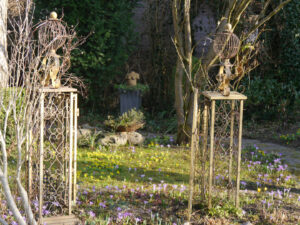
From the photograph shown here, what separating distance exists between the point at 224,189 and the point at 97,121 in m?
5.36

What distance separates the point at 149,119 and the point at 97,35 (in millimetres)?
2386

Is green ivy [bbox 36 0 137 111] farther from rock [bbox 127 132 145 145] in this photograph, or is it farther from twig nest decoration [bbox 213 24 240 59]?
twig nest decoration [bbox 213 24 240 59]

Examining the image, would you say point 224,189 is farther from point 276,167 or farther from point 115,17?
point 115,17

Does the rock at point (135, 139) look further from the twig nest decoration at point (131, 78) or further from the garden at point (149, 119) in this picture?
the twig nest decoration at point (131, 78)

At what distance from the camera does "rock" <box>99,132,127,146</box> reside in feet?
23.7

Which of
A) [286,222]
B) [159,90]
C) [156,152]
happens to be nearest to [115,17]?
[159,90]

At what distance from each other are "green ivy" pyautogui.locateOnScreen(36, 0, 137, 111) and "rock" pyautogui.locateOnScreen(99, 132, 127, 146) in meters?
2.11

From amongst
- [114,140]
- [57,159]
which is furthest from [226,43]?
[114,140]

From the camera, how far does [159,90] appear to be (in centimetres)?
1058

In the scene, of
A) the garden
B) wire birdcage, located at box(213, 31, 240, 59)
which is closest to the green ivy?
the garden

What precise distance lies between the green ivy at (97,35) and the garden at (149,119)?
3cm

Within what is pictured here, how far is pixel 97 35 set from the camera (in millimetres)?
9008

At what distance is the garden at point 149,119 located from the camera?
383cm

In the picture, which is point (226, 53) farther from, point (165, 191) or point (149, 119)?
point (149, 119)
